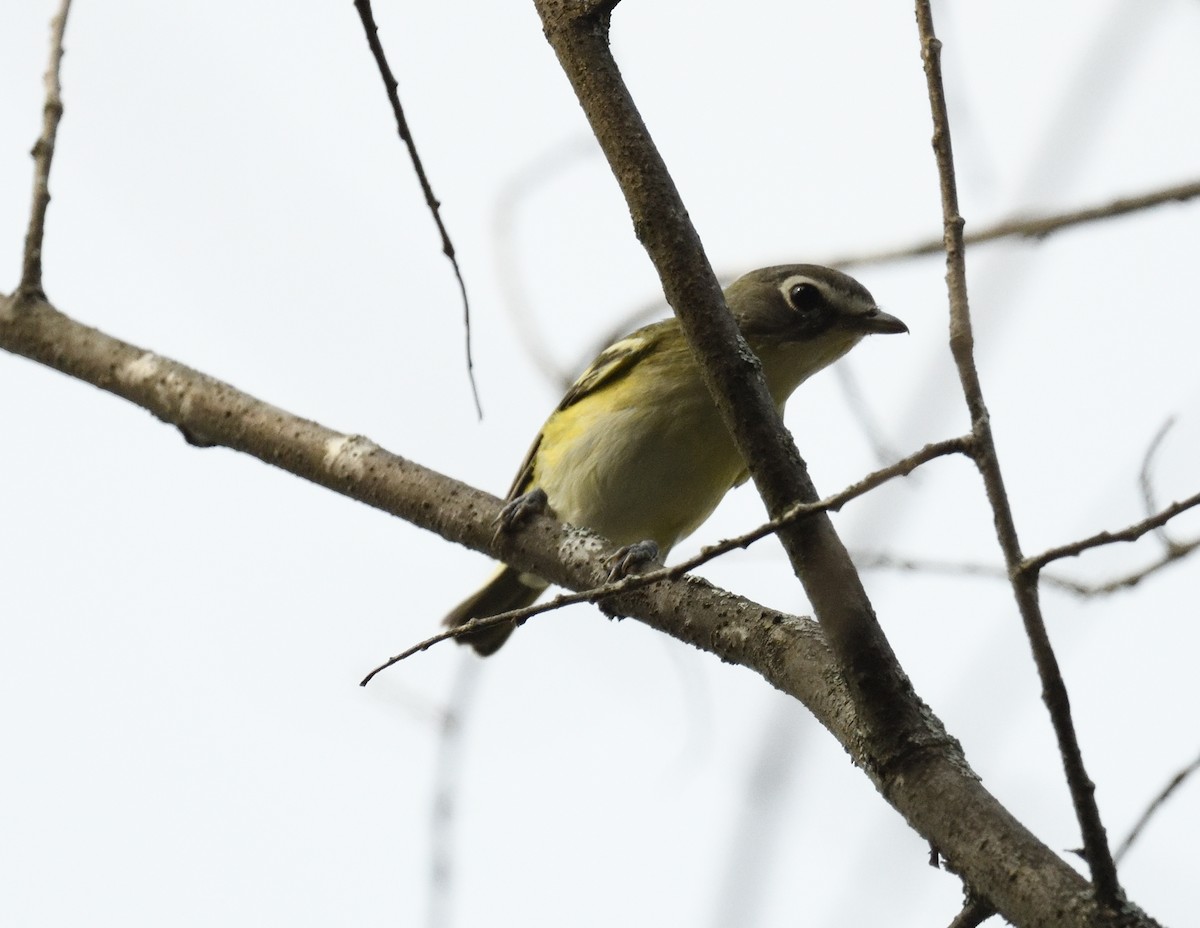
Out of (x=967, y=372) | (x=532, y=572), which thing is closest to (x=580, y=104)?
(x=967, y=372)

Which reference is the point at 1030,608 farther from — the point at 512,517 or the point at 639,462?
the point at 639,462

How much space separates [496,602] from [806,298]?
6.84 feet

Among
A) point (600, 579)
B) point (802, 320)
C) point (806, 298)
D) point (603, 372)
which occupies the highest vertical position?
point (806, 298)

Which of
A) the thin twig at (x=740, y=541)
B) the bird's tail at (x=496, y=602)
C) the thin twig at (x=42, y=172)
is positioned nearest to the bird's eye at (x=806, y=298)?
the bird's tail at (x=496, y=602)

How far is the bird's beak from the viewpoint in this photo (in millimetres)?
6066

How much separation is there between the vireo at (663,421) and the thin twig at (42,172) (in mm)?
1905

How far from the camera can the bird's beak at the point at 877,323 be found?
6.07m

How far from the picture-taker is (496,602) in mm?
6426

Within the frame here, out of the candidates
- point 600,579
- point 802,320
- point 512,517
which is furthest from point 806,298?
point 600,579

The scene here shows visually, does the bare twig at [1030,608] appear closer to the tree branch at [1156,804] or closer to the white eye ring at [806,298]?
the tree branch at [1156,804]

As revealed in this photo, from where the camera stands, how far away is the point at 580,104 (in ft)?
9.28

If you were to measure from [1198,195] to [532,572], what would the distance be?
2231 mm

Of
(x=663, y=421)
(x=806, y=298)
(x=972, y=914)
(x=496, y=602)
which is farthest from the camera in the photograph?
(x=496, y=602)

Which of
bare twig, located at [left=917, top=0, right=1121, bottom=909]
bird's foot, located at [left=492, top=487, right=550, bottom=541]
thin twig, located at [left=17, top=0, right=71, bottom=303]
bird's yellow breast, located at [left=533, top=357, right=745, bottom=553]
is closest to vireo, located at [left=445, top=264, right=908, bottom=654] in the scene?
bird's yellow breast, located at [left=533, top=357, right=745, bottom=553]
